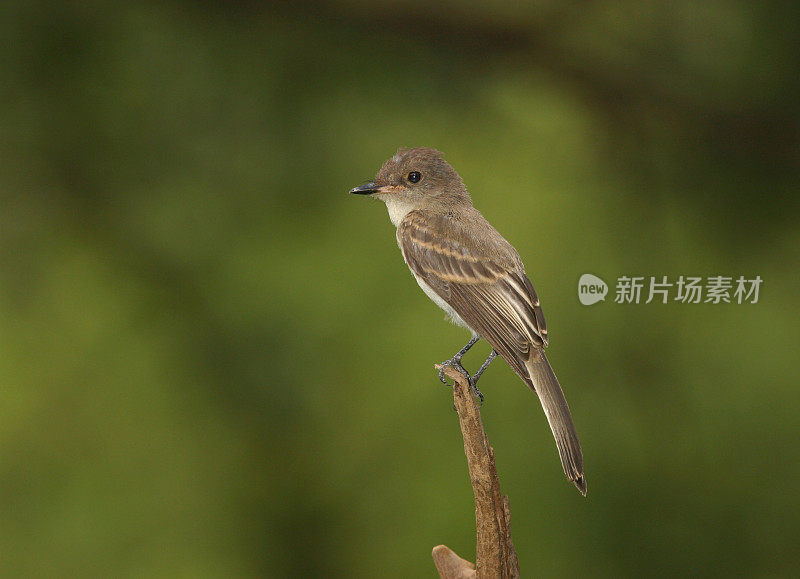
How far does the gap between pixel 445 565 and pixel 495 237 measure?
886 mm

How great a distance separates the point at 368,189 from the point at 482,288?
1.46 feet

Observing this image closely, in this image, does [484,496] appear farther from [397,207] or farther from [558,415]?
[397,207]

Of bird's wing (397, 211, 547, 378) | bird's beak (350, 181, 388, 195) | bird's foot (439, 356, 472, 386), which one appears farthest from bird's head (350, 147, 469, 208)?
bird's foot (439, 356, 472, 386)

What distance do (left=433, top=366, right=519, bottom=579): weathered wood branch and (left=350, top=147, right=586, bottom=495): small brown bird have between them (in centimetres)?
6

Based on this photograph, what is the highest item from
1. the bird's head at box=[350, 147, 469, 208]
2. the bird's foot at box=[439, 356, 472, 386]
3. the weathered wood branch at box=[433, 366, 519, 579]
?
the bird's head at box=[350, 147, 469, 208]

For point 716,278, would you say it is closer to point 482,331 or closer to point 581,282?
point 581,282

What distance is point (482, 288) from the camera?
2.24m

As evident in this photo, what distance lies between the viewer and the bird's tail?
78.5 inches

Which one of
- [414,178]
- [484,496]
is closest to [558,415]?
[484,496]

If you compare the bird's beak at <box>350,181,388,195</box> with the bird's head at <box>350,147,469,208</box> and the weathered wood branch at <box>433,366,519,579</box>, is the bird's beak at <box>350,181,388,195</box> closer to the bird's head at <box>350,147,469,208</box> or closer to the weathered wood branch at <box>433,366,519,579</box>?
the bird's head at <box>350,147,469,208</box>

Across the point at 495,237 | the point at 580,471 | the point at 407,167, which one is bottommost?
the point at 580,471

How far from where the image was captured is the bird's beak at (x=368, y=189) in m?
2.39

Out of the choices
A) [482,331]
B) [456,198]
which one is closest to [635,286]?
[456,198]

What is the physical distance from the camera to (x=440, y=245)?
232 cm
